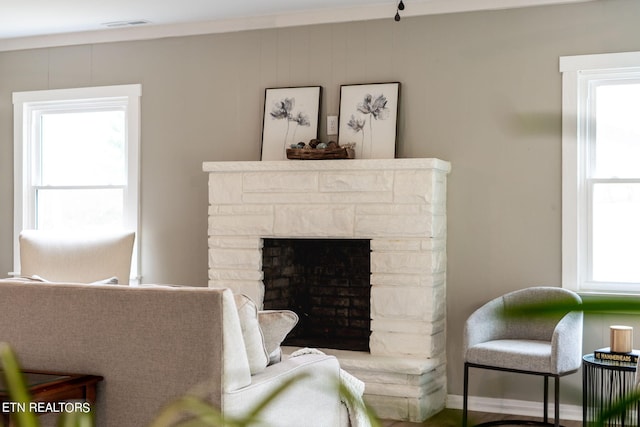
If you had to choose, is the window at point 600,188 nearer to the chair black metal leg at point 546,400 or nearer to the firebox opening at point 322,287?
the chair black metal leg at point 546,400

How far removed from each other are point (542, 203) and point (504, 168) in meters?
0.33

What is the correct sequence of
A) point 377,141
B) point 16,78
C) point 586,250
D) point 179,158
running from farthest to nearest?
1. point 16,78
2. point 179,158
3. point 377,141
4. point 586,250

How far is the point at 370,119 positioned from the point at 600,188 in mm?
1557

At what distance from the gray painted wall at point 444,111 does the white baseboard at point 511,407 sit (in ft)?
0.16

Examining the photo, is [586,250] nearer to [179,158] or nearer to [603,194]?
[603,194]

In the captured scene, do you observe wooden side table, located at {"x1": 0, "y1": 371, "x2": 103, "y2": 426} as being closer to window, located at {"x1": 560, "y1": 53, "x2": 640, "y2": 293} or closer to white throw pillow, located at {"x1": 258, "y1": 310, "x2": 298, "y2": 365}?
white throw pillow, located at {"x1": 258, "y1": 310, "x2": 298, "y2": 365}

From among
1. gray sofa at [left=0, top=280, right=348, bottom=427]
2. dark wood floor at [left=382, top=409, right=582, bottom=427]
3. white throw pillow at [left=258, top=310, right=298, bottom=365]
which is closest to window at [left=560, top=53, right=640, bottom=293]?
dark wood floor at [left=382, top=409, right=582, bottom=427]

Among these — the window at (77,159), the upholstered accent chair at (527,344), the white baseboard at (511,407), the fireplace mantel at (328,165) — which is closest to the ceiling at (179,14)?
the window at (77,159)

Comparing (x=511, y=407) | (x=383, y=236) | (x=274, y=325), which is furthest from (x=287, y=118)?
(x=274, y=325)

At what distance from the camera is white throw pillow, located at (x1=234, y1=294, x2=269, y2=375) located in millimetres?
3246

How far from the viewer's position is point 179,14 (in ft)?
20.1

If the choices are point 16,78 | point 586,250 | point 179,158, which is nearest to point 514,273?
point 586,250

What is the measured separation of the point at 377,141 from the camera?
5711 millimetres

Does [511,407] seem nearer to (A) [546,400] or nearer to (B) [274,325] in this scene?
(A) [546,400]
